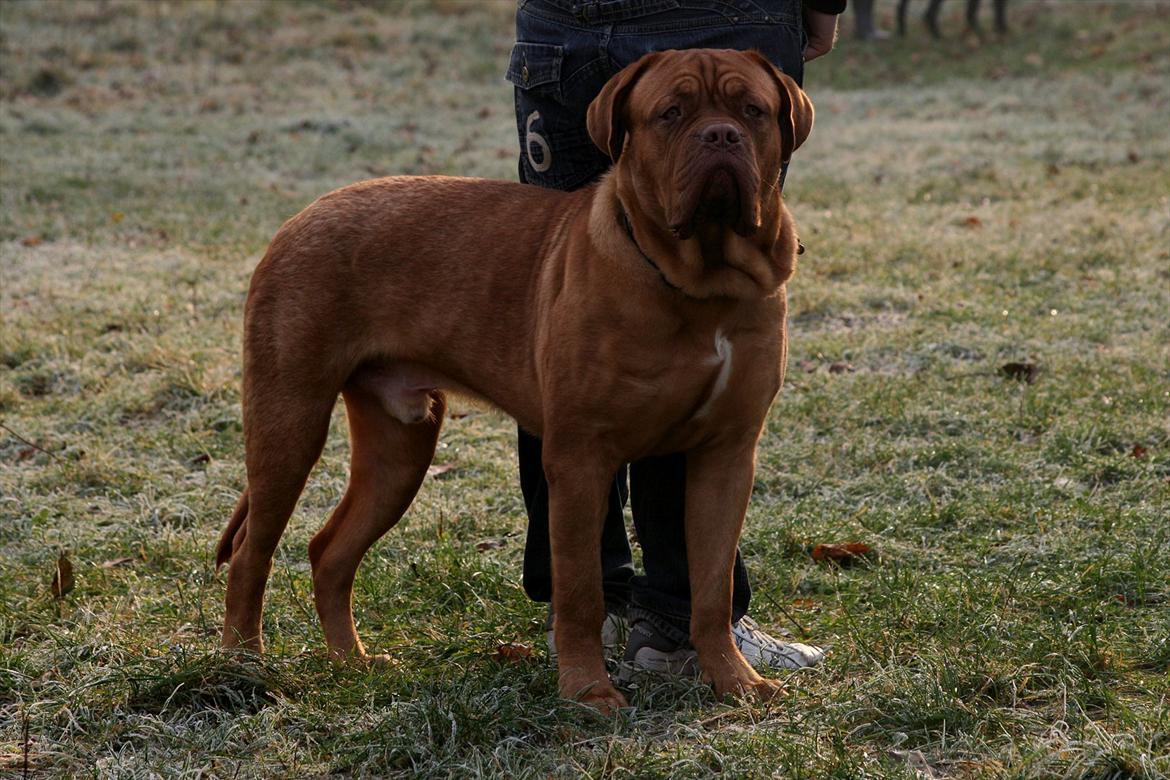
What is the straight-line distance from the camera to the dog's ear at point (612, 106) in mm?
3262

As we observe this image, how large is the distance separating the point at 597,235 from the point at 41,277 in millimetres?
6410

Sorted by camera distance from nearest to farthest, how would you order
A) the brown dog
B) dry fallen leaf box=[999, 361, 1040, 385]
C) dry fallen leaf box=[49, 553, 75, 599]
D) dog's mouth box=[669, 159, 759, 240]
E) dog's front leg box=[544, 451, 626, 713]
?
dog's mouth box=[669, 159, 759, 240] < the brown dog < dog's front leg box=[544, 451, 626, 713] < dry fallen leaf box=[49, 553, 75, 599] < dry fallen leaf box=[999, 361, 1040, 385]

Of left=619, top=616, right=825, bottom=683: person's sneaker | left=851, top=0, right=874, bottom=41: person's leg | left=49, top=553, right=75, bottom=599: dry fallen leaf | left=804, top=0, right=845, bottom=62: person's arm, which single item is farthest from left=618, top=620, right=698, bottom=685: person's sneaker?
left=851, top=0, right=874, bottom=41: person's leg

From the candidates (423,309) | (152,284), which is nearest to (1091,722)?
(423,309)

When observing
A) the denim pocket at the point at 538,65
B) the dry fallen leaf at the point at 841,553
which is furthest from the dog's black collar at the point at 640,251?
the dry fallen leaf at the point at 841,553

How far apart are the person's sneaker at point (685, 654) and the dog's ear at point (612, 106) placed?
132 cm

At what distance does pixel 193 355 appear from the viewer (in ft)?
22.8

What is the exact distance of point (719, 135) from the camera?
3078 mm

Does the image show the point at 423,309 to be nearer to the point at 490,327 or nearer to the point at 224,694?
the point at 490,327

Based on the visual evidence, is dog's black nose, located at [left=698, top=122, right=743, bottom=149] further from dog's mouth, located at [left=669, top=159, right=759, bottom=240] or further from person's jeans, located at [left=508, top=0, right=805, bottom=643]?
person's jeans, located at [left=508, top=0, right=805, bottom=643]

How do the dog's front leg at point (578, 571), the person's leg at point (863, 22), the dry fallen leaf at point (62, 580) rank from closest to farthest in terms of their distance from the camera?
1. the dog's front leg at point (578, 571)
2. the dry fallen leaf at point (62, 580)
3. the person's leg at point (863, 22)

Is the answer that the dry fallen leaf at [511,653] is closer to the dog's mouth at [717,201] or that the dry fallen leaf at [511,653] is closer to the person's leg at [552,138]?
the person's leg at [552,138]

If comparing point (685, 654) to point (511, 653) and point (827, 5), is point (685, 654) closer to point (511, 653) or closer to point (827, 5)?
point (511, 653)

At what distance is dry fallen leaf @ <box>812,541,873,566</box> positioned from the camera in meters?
4.54
